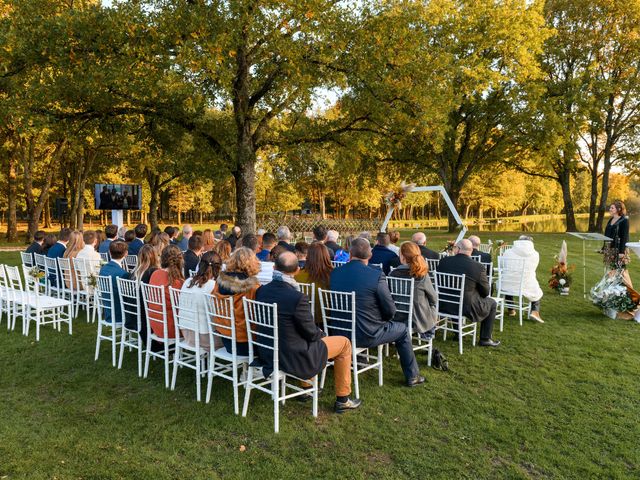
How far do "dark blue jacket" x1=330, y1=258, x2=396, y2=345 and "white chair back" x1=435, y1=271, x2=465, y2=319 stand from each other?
165 cm

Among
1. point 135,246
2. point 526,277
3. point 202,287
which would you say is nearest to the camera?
point 202,287

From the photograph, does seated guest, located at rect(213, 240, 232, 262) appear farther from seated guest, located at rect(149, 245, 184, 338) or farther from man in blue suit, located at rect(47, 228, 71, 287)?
man in blue suit, located at rect(47, 228, 71, 287)

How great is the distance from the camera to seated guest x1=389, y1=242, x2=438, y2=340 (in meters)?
5.42

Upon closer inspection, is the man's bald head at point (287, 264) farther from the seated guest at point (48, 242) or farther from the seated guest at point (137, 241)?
the seated guest at point (48, 242)

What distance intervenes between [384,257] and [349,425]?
11.5ft

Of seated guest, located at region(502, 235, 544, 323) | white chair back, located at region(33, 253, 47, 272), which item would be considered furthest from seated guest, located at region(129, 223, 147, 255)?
seated guest, located at region(502, 235, 544, 323)

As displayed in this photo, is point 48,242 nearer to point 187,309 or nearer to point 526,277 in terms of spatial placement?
point 187,309

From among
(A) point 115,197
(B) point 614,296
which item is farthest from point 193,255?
(A) point 115,197

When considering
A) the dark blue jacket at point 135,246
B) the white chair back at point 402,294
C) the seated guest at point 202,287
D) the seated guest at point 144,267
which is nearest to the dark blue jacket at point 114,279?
the seated guest at point 144,267

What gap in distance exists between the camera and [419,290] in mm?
5496

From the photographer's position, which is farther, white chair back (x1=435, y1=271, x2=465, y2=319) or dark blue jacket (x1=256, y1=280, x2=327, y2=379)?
white chair back (x1=435, y1=271, x2=465, y2=319)

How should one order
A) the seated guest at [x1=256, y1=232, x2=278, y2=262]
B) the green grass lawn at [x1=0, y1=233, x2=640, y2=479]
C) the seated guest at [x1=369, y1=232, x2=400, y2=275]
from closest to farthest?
the green grass lawn at [x1=0, y1=233, x2=640, y2=479]
the seated guest at [x1=369, y1=232, x2=400, y2=275]
the seated guest at [x1=256, y1=232, x2=278, y2=262]

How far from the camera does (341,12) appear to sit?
1341cm

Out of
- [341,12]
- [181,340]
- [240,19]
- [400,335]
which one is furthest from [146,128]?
[400,335]
